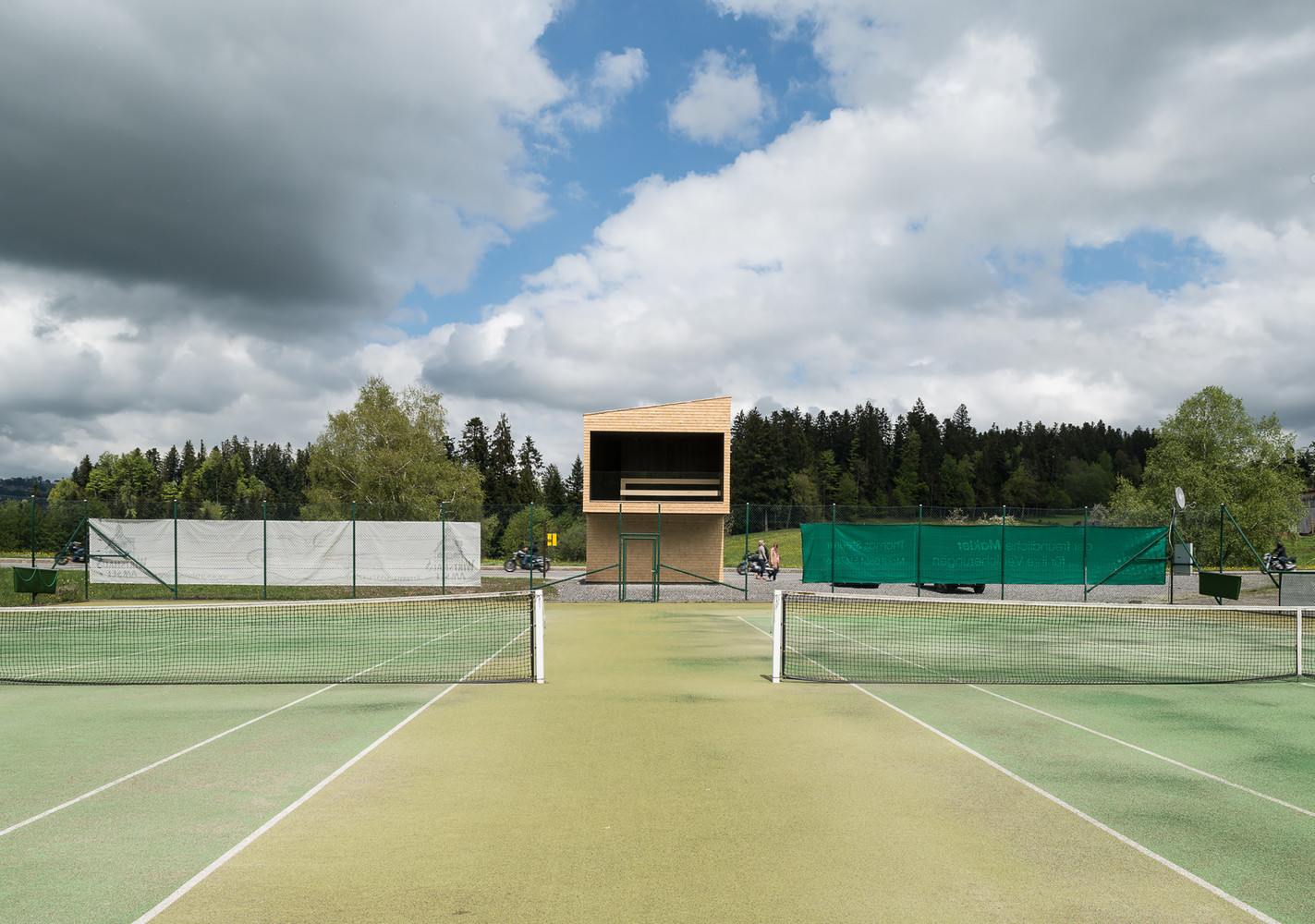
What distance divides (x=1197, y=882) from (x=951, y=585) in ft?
73.2

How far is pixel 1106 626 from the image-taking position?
19.2m

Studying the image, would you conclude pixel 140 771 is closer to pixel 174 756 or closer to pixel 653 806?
pixel 174 756

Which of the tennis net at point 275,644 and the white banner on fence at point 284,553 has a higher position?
the white banner on fence at point 284,553

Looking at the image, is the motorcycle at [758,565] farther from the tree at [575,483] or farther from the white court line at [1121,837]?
the tree at [575,483]

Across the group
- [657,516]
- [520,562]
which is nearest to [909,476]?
[657,516]

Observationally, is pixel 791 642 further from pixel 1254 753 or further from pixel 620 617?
pixel 1254 753

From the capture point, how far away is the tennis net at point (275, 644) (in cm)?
1238

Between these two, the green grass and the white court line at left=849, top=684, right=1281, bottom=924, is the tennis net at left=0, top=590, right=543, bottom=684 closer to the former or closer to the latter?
the white court line at left=849, top=684, right=1281, bottom=924

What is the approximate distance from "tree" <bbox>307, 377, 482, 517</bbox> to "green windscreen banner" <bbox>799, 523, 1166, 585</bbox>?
105 ft

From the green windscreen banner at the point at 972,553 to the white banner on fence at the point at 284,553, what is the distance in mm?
11949

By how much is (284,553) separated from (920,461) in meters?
124

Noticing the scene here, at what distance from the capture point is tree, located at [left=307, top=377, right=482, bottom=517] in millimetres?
51406

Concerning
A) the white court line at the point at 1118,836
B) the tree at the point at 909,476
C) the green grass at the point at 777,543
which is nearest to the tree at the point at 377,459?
the green grass at the point at 777,543

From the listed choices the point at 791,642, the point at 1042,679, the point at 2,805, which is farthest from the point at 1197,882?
the point at 791,642
